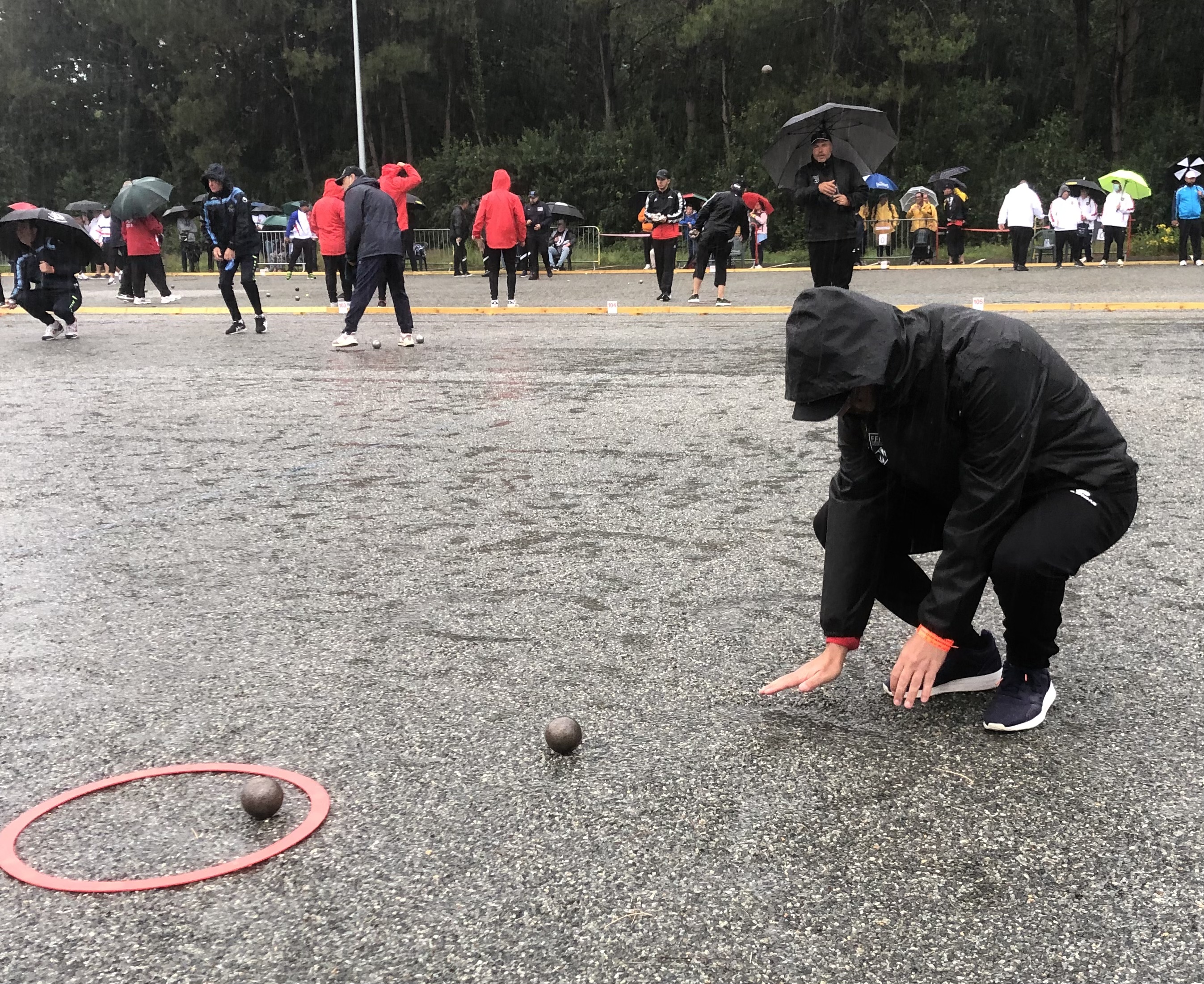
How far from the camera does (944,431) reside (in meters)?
2.95

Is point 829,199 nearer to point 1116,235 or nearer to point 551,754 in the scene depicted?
point 551,754

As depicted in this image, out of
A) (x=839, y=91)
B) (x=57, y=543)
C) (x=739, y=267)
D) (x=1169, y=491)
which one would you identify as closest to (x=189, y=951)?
(x=57, y=543)

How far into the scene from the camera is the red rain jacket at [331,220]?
1689cm

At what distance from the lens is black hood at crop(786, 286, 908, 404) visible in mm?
2715

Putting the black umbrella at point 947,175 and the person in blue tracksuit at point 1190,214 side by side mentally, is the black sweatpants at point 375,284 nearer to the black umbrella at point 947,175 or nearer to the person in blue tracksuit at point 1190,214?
the person in blue tracksuit at point 1190,214

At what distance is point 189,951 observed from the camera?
7.76ft

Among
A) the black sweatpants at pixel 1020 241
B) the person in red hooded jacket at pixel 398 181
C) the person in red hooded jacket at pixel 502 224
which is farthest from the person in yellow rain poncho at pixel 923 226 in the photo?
the person in red hooded jacket at pixel 398 181

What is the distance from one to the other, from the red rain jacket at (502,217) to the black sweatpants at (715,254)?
2.49 metres

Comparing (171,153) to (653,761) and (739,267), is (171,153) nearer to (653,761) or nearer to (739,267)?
(739,267)

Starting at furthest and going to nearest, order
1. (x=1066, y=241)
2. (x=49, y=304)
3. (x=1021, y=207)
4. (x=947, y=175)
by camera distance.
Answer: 1. (x=947, y=175)
2. (x=1066, y=241)
3. (x=1021, y=207)
4. (x=49, y=304)

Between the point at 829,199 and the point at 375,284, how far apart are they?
4797 mm

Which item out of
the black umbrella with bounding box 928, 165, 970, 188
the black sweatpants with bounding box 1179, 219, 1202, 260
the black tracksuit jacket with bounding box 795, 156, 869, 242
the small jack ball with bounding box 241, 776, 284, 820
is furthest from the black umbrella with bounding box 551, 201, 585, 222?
the small jack ball with bounding box 241, 776, 284, 820

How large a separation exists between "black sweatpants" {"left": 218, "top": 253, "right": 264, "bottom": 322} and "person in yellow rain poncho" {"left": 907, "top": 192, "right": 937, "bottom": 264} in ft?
55.8

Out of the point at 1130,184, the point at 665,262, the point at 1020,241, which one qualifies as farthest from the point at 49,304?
the point at 1130,184
